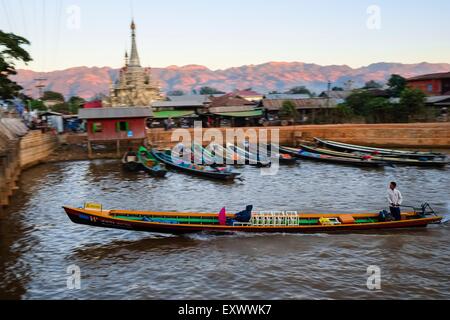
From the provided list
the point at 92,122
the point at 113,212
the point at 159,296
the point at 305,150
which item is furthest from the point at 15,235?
the point at 305,150

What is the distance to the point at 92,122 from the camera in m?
39.9

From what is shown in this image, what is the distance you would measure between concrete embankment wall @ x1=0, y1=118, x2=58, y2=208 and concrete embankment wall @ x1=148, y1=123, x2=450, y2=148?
10039 mm

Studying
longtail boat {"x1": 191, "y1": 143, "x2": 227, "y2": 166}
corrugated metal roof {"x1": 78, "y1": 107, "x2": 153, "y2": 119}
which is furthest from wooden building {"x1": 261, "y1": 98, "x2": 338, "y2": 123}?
corrugated metal roof {"x1": 78, "y1": 107, "x2": 153, "y2": 119}

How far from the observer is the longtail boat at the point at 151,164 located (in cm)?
3155

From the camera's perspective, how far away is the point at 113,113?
40.3 metres

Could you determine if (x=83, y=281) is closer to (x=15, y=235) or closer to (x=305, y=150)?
(x=15, y=235)

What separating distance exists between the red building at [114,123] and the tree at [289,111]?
17.4 m

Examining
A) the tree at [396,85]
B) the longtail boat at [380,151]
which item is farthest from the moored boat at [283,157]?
the tree at [396,85]

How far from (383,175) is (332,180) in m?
4.26

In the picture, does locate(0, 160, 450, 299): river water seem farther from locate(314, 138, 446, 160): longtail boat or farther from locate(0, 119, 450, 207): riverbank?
locate(0, 119, 450, 207): riverbank

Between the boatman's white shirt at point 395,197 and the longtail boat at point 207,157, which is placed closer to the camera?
the boatman's white shirt at point 395,197

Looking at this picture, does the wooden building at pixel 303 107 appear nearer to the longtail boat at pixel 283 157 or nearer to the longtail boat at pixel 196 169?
the longtail boat at pixel 283 157

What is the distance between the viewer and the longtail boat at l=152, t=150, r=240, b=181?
29641 millimetres

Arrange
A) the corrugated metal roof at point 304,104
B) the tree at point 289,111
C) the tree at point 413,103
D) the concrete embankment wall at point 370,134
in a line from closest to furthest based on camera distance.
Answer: the concrete embankment wall at point 370,134
the tree at point 413,103
the tree at point 289,111
the corrugated metal roof at point 304,104
